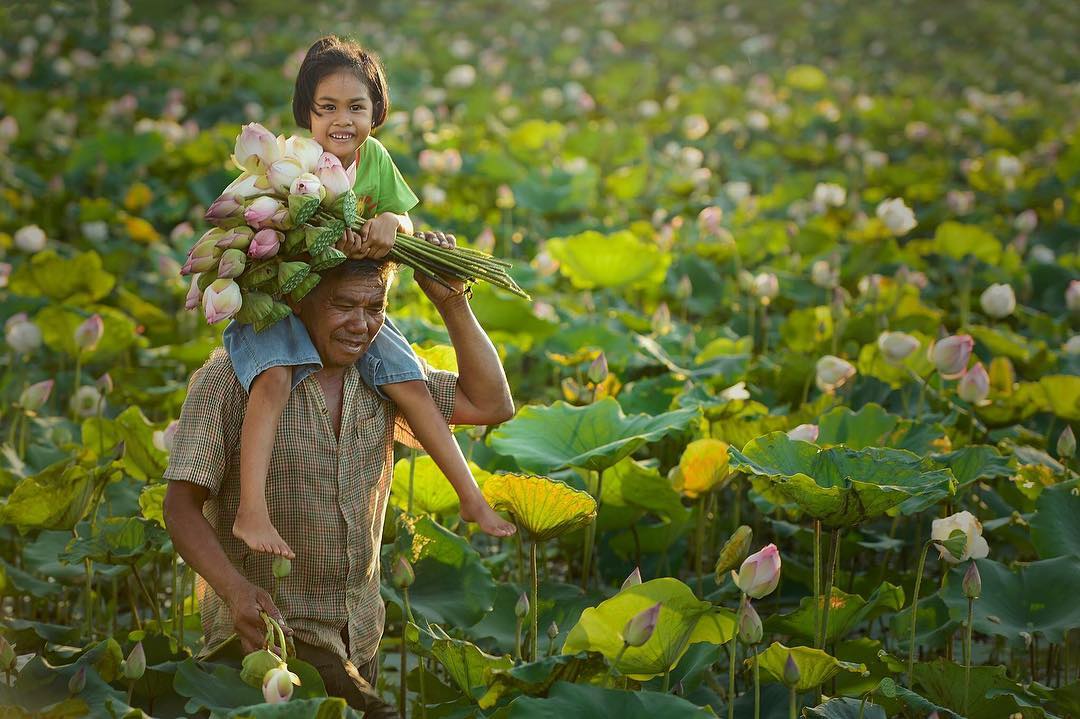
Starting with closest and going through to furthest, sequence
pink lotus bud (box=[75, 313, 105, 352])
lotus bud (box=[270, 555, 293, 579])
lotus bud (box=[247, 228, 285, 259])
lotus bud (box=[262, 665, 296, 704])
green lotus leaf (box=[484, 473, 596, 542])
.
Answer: lotus bud (box=[262, 665, 296, 704]) < lotus bud (box=[247, 228, 285, 259]) < lotus bud (box=[270, 555, 293, 579]) < green lotus leaf (box=[484, 473, 596, 542]) < pink lotus bud (box=[75, 313, 105, 352])

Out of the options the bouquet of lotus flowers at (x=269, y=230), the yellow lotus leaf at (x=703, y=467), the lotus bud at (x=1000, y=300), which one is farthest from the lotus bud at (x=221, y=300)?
the lotus bud at (x=1000, y=300)

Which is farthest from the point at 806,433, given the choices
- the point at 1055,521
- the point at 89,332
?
the point at 89,332

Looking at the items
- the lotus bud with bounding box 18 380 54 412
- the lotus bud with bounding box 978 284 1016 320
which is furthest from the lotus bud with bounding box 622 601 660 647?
the lotus bud with bounding box 978 284 1016 320

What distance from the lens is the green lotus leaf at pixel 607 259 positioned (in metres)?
3.71

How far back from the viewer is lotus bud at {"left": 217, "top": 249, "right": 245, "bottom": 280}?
5.58ft

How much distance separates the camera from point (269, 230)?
1721 millimetres

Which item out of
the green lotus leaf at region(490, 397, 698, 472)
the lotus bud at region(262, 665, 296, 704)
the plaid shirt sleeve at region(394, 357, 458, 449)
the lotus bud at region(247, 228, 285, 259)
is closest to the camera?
the lotus bud at region(262, 665, 296, 704)

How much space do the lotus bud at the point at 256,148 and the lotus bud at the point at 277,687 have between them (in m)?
0.64

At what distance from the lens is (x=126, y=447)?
2594mm

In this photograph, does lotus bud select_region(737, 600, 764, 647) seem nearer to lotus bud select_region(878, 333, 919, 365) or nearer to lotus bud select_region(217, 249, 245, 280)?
lotus bud select_region(217, 249, 245, 280)

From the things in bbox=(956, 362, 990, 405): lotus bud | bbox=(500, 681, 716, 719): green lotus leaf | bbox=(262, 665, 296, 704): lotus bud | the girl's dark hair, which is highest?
the girl's dark hair

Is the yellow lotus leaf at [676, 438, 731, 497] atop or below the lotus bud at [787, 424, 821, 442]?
below

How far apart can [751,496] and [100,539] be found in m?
1.25

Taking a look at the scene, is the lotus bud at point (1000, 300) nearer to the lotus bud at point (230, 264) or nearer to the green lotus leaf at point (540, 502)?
the green lotus leaf at point (540, 502)
